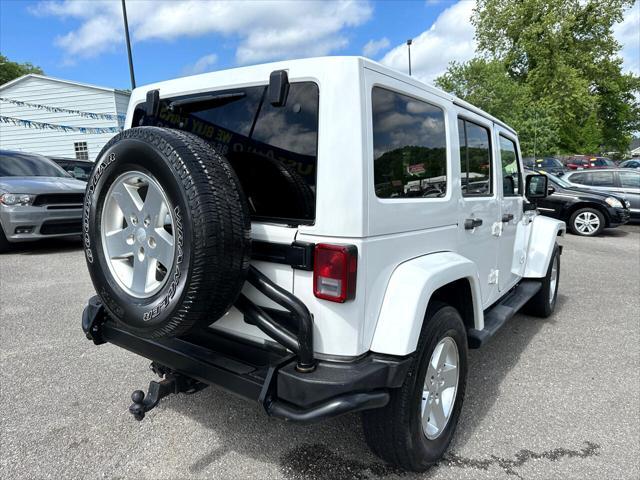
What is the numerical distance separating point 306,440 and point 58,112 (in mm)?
21327

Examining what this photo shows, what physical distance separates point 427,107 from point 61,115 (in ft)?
69.6

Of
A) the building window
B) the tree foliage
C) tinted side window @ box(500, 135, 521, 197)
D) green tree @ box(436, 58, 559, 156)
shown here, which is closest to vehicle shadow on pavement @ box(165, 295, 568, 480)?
tinted side window @ box(500, 135, 521, 197)

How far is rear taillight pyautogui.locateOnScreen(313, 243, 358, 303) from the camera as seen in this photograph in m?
1.80

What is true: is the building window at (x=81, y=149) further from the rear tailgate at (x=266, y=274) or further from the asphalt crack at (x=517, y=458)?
the asphalt crack at (x=517, y=458)

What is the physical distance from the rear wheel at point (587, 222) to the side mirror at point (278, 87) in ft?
34.3

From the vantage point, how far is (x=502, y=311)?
11.0 feet

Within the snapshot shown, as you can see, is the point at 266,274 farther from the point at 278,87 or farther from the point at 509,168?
the point at 509,168

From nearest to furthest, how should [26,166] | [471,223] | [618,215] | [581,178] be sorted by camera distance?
[471,223] < [26,166] < [618,215] < [581,178]

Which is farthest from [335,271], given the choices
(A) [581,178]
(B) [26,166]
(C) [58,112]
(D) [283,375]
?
(C) [58,112]

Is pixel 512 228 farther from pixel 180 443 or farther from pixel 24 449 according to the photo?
pixel 24 449

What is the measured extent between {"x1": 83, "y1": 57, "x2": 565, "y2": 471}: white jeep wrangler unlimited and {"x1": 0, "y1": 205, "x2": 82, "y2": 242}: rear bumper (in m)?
5.59

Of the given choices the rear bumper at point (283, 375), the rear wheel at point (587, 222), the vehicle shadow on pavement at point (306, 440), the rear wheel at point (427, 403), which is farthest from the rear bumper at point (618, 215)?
the rear bumper at point (283, 375)

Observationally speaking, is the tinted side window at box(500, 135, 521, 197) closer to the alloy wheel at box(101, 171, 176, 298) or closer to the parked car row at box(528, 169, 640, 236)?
the alloy wheel at box(101, 171, 176, 298)

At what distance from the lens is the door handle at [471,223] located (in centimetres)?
273
